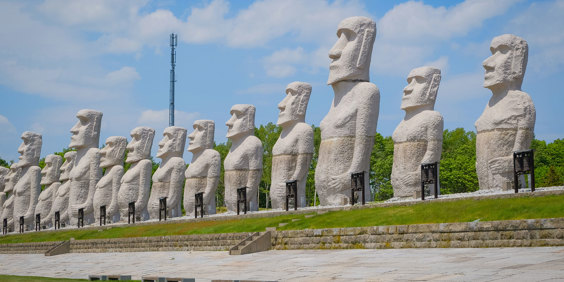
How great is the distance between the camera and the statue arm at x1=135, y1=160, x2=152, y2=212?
3278 centimetres

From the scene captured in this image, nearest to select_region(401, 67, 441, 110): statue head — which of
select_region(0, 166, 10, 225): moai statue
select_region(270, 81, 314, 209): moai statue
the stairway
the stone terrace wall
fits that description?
select_region(270, 81, 314, 209): moai statue

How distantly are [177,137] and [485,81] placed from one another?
52.1 ft

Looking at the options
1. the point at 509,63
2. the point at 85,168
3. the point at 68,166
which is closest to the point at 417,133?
the point at 509,63

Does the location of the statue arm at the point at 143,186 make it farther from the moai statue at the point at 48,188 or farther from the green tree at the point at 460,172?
the green tree at the point at 460,172

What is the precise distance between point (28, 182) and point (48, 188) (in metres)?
1.85

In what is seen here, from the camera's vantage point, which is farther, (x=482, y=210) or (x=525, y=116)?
(x=525, y=116)

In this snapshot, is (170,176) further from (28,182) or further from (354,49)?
(28,182)

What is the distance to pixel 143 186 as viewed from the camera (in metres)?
33.1

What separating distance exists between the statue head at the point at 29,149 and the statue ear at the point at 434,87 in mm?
29429

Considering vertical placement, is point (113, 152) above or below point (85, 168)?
above

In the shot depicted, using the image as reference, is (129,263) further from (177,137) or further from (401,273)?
(177,137)

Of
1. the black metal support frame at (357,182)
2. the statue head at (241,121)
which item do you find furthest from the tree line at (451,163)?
the black metal support frame at (357,182)

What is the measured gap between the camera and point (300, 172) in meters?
25.0

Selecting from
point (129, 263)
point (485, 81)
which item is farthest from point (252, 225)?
point (485, 81)
